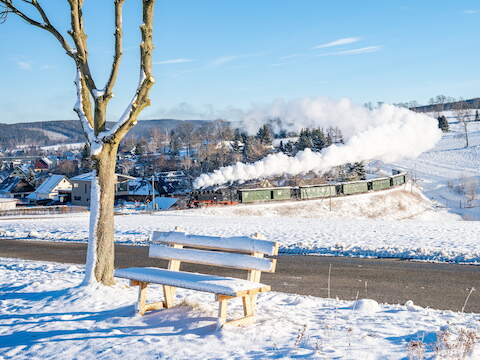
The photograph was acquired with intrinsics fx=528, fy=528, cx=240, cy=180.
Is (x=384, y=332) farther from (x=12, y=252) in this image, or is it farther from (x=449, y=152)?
(x=449, y=152)

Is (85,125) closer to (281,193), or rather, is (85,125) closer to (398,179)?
(281,193)

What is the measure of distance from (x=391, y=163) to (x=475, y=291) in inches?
4326

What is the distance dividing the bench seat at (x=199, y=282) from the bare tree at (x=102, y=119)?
190 centimetres

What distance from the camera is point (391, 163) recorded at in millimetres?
115750

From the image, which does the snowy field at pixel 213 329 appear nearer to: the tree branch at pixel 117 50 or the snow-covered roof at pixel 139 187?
the tree branch at pixel 117 50

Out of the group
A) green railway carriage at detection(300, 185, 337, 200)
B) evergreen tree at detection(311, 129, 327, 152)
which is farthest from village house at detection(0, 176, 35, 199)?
green railway carriage at detection(300, 185, 337, 200)

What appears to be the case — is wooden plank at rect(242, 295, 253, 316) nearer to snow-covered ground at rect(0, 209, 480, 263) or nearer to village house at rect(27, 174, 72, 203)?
snow-covered ground at rect(0, 209, 480, 263)

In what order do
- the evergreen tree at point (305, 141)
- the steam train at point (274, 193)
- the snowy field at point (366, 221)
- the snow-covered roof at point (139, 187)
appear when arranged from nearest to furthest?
the snowy field at point (366, 221), the steam train at point (274, 193), the snow-covered roof at point (139, 187), the evergreen tree at point (305, 141)

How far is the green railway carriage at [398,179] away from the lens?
2818 inches

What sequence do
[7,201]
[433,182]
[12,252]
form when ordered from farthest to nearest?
[433,182] → [7,201] → [12,252]

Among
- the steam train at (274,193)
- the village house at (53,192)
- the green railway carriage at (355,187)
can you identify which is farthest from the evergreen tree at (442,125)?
the village house at (53,192)

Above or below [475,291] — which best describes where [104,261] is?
above

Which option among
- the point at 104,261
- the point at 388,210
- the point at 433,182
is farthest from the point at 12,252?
the point at 433,182

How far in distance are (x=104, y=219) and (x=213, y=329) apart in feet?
11.6
